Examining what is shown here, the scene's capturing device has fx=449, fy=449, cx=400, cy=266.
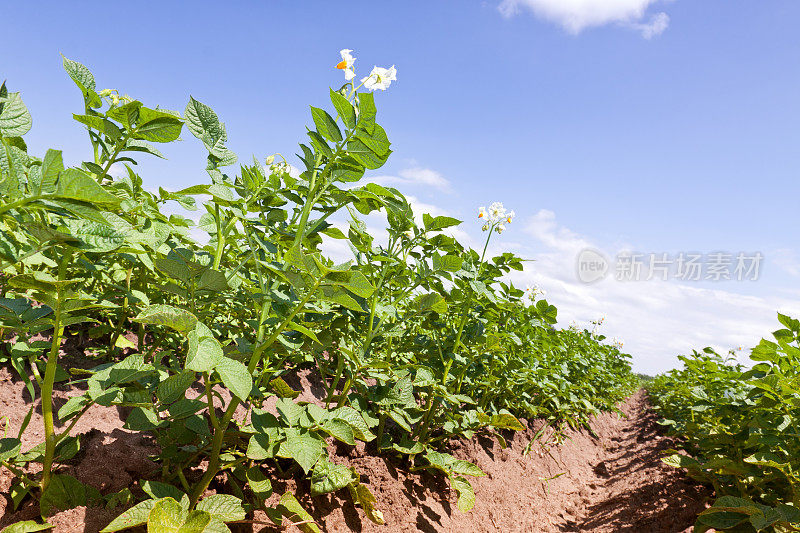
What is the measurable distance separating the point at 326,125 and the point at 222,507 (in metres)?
1.23

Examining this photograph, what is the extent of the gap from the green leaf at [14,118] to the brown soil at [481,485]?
1.12 metres

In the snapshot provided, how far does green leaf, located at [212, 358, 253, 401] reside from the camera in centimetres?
Result: 108

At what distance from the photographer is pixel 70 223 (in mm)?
1027

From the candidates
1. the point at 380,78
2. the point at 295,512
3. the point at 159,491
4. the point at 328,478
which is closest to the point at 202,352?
the point at 159,491

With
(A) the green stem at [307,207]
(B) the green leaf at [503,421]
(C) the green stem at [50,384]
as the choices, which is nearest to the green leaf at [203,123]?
(A) the green stem at [307,207]

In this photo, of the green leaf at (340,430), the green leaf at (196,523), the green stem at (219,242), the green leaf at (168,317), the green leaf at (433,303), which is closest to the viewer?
the green leaf at (168,317)

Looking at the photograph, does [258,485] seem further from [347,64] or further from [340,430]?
[347,64]

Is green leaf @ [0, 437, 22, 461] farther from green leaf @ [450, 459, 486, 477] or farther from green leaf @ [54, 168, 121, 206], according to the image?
green leaf @ [450, 459, 486, 477]

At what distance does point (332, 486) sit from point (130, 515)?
67 centimetres

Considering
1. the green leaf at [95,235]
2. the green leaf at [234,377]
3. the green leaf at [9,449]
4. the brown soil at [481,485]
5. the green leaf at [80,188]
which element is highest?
Result: the green leaf at [80,188]

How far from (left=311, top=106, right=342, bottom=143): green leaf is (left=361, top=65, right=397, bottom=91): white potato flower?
0.26 metres

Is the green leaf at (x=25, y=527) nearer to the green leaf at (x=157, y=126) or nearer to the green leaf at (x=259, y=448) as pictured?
the green leaf at (x=259, y=448)

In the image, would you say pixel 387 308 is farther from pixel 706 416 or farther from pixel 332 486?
pixel 706 416

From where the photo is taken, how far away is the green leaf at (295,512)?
1524mm
